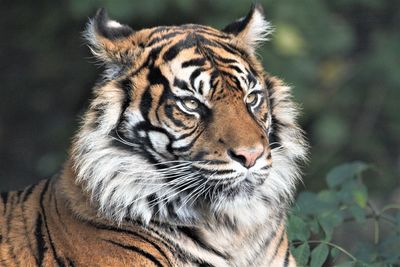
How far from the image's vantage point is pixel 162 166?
185 inches

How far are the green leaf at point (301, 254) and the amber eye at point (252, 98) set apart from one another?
2.69 feet

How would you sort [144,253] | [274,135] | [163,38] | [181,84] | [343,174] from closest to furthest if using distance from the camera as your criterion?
[144,253] < [181,84] < [163,38] < [274,135] < [343,174]

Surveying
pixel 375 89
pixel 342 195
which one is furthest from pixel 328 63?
pixel 342 195

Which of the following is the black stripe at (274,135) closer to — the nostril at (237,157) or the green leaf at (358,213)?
the nostril at (237,157)

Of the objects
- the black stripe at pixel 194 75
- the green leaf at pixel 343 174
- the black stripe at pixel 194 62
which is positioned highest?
the black stripe at pixel 194 62

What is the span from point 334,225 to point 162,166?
3.50 ft

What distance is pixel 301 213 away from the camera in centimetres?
545

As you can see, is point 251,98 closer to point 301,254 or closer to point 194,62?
point 194,62

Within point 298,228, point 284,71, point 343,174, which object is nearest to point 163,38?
point 298,228

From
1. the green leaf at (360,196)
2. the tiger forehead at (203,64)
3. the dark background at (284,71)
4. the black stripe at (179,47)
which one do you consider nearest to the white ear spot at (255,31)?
the tiger forehead at (203,64)

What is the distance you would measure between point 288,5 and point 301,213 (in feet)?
17.8

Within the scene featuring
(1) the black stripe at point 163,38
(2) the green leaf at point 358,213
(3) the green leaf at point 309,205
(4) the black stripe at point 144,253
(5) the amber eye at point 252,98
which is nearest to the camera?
(4) the black stripe at point 144,253

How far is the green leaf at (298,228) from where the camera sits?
5.07m

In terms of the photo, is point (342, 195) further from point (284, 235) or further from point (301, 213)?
point (284, 235)
